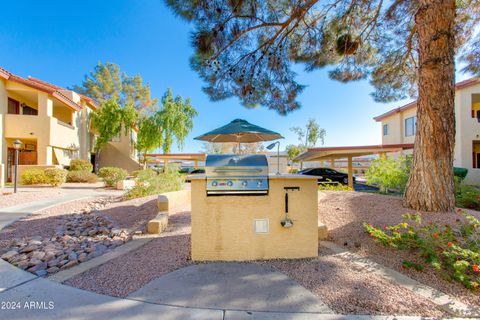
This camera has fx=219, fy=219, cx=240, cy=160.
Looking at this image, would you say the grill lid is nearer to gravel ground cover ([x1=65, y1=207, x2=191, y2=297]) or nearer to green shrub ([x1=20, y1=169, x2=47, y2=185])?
gravel ground cover ([x1=65, y1=207, x2=191, y2=297])

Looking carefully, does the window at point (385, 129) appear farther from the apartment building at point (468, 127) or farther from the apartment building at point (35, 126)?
the apartment building at point (35, 126)

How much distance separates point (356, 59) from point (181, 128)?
18.1m

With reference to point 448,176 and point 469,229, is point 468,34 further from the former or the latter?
point 469,229

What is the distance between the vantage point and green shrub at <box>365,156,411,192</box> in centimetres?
757

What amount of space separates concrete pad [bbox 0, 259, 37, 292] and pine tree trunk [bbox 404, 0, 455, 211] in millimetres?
6788

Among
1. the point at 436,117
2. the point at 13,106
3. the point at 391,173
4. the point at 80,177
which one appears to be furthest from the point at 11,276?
the point at 13,106

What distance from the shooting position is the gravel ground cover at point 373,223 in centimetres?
256

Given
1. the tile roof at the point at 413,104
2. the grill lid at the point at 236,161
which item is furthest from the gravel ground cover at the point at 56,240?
the tile roof at the point at 413,104

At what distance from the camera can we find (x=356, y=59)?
283 inches

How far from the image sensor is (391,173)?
783 cm

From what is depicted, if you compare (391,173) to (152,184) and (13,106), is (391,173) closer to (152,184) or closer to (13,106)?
(152,184)

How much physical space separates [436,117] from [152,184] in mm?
8669

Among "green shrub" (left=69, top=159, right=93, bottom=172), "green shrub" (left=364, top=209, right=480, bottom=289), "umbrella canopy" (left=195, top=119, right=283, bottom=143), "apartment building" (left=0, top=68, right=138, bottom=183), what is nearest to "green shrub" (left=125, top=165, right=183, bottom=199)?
"umbrella canopy" (left=195, top=119, right=283, bottom=143)

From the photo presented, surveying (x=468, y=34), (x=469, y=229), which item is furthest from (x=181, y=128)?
(x=469, y=229)
